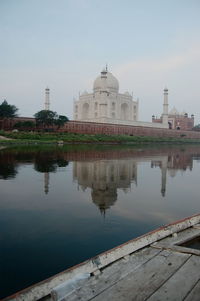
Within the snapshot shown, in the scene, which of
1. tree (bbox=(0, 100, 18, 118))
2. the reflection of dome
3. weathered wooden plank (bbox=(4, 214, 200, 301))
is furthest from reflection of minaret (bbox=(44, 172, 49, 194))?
tree (bbox=(0, 100, 18, 118))

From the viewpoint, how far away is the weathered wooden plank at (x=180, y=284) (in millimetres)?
2080

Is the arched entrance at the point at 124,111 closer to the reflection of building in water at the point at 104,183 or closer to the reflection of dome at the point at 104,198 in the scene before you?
the reflection of building in water at the point at 104,183

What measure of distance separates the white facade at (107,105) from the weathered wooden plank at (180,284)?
40.9 metres

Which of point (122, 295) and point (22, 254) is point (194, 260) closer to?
point (122, 295)

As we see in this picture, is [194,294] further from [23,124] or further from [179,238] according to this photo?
[23,124]

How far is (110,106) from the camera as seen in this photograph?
4800 centimetres

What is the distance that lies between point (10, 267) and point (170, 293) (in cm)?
174

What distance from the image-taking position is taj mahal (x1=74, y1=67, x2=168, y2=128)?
4444cm

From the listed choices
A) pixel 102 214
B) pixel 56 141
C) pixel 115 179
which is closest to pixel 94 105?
pixel 56 141

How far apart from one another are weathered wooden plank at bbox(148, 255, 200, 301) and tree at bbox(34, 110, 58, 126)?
1271 inches

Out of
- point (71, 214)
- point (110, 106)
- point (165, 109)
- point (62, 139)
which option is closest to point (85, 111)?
point (110, 106)

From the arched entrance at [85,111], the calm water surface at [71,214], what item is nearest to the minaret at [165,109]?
the arched entrance at [85,111]

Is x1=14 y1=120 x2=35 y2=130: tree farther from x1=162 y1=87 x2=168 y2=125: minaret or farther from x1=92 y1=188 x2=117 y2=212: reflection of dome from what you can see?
x1=92 y1=188 x2=117 y2=212: reflection of dome

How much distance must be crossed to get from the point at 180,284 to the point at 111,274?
0.59 meters
